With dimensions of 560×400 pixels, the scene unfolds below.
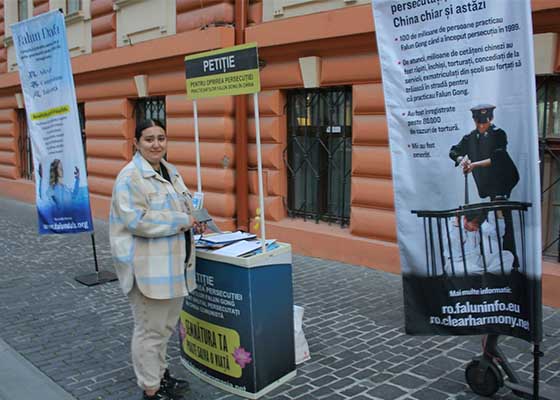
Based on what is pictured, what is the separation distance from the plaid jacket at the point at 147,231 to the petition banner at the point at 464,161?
134 centimetres

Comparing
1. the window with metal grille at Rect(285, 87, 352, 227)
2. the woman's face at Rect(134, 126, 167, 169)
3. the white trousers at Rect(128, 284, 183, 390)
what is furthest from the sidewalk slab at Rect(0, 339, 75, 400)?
the window with metal grille at Rect(285, 87, 352, 227)

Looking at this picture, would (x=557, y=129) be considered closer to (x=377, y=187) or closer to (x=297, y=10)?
(x=377, y=187)

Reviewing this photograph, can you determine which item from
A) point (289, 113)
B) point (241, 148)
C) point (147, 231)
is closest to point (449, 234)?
point (147, 231)

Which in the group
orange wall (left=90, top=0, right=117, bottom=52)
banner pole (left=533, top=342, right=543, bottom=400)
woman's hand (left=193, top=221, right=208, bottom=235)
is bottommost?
banner pole (left=533, top=342, right=543, bottom=400)

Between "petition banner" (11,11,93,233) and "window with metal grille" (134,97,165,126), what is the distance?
3.47 metres

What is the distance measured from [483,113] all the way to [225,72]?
5.39 ft

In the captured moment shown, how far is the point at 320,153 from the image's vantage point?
7719 millimetres

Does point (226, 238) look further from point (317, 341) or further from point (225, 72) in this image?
point (317, 341)

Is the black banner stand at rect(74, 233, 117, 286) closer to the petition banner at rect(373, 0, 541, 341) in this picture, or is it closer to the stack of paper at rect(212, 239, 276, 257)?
the stack of paper at rect(212, 239, 276, 257)

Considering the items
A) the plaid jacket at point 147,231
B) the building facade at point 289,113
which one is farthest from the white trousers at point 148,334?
the building facade at point 289,113

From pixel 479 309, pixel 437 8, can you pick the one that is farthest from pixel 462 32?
pixel 479 309

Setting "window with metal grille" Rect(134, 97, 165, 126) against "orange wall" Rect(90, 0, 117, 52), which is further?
"orange wall" Rect(90, 0, 117, 52)

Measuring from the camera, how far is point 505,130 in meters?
2.97

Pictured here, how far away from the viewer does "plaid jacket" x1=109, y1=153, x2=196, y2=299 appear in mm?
3312
